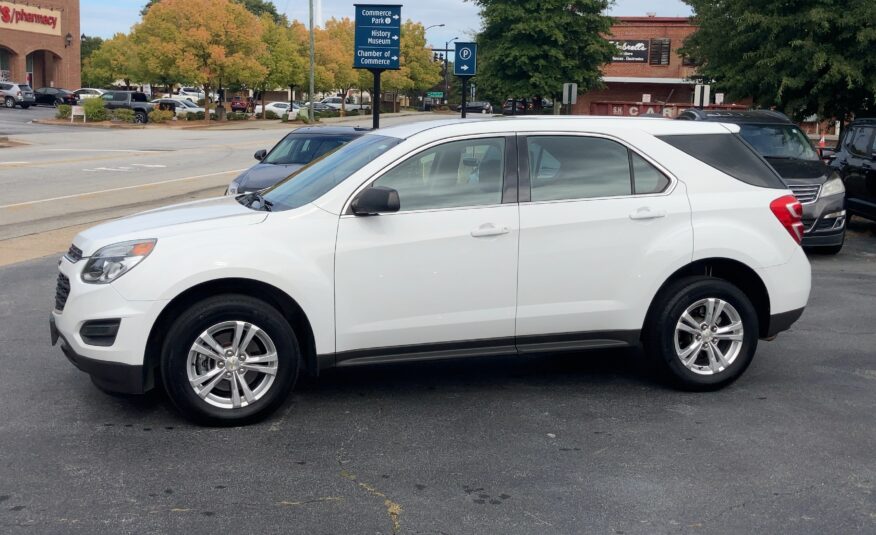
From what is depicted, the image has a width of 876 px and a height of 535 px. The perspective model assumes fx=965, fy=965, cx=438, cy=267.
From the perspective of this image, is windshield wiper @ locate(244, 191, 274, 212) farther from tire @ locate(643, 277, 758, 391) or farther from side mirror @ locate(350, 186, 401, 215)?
tire @ locate(643, 277, 758, 391)

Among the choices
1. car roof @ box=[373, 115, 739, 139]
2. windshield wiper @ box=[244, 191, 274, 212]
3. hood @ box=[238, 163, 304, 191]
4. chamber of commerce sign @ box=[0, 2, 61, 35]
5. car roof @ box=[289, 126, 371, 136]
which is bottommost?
hood @ box=[238, 163, 304, 191]

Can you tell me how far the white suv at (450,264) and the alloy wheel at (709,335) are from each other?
1 centimetres

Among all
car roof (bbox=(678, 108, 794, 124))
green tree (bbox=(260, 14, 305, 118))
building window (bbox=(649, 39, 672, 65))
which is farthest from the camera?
green tree (bbox=(260, 14, 305, 118))

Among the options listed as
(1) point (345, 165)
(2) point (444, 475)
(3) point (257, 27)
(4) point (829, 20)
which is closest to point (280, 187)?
(1) point (345, 165)

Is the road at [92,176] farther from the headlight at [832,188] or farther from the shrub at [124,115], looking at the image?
the headlight at [832,188]

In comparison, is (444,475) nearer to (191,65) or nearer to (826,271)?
(826,271)

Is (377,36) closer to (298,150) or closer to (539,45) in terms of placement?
(298,150)

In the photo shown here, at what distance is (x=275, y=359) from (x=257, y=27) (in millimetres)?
57315

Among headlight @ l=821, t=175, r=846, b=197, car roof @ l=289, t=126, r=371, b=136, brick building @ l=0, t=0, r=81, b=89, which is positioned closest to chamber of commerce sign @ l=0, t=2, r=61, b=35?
brick building @ l=0, t=0, r=81, b=89

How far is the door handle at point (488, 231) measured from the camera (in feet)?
18.9

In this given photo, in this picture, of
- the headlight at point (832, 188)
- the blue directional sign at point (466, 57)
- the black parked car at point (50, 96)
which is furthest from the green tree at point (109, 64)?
the headlight at point (832, 188)

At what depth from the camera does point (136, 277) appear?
5281mm

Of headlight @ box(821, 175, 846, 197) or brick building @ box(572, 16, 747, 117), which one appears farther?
brick building @ box(572, 16, 747, 117)

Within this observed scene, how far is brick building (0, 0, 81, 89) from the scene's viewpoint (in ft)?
230
